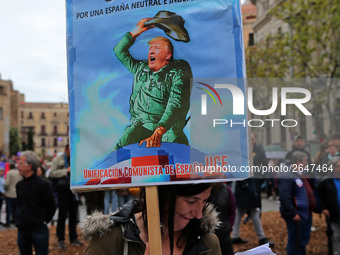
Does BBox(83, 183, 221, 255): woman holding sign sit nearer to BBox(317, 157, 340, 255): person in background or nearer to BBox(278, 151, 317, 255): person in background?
BBox(278, 151, 317, 255): person in background

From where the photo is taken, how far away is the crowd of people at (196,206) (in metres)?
2.40

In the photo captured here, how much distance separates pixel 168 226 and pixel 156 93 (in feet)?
2.37

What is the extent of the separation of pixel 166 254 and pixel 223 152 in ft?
2.17

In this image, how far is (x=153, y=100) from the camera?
2.33 m

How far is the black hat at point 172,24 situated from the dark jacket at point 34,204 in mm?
4764

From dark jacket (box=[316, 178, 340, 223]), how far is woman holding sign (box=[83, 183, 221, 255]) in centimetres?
481

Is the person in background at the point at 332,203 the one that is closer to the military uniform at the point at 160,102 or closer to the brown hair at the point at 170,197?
the brown hair at the point at 170,197

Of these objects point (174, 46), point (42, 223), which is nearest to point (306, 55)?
point (42, 223)

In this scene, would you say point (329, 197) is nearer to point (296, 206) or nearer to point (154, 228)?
point (296, 206)

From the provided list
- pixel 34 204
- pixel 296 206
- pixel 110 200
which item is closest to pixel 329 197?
pixel 296 206

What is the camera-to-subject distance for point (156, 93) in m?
2.32

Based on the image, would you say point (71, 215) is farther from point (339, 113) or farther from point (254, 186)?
point (339, 113)


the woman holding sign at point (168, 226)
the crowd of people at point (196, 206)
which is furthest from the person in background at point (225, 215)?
the woman holding sign at point (168, 226)

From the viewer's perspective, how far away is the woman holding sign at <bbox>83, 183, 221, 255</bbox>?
7.39 ft
